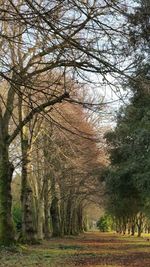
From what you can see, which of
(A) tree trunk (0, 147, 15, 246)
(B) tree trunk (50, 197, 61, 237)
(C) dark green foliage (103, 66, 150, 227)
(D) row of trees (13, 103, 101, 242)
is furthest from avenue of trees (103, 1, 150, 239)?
(B) tree trunk (50, 197, 61, 237)

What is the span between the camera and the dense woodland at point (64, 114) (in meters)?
7.28

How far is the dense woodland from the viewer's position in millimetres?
7277

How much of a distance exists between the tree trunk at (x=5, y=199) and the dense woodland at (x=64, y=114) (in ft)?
0.14

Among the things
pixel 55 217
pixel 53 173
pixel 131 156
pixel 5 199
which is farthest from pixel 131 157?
pixel 55 217

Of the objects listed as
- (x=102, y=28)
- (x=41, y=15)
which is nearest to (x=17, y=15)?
(x=41, y=15)

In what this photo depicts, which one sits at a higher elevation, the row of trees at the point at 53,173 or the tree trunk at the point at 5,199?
the row of trees at the point at 53,173

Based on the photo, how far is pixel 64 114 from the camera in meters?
22.4

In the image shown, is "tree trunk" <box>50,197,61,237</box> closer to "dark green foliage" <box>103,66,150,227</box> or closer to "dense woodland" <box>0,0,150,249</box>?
"dense woodland" <box>0,0,150,249</box>

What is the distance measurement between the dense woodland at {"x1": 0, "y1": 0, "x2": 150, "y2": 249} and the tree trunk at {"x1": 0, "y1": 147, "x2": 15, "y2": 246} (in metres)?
0.04

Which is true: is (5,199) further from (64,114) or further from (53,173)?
(53,173)

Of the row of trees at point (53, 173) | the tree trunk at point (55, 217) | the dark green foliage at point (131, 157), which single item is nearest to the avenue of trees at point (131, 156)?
the dark green foliage at point (131, 157)

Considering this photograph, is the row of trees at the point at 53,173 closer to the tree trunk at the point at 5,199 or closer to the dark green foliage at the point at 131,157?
the dark green foliage at the point at 131,157

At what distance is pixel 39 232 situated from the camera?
40.6 m

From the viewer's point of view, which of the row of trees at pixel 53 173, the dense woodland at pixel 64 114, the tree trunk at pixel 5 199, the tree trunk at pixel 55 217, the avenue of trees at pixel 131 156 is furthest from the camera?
the tree trunk at pixel 55 217
